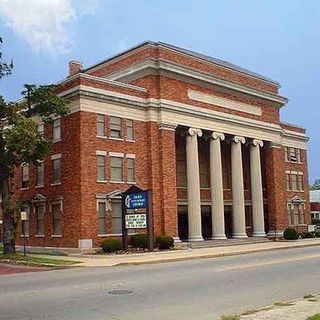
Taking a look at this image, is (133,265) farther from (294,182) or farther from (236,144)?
(294,182)

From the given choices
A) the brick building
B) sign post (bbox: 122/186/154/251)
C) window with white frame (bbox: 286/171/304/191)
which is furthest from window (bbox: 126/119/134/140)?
window with white frame (bbox: 286/171/304/191)

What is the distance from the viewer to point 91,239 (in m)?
37.2

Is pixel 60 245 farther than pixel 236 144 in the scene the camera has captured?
No

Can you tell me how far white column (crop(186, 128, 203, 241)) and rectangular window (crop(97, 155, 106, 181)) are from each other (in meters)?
8.66

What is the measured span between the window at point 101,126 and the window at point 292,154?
28.0m

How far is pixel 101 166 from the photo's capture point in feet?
128

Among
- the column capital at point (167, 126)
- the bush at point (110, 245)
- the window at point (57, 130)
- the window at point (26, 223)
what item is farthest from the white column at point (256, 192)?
the window at point (26, 223)

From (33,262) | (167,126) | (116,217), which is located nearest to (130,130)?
(167,126)

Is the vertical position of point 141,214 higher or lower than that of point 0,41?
lower

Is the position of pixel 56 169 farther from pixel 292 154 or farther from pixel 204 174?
pixel 292 154

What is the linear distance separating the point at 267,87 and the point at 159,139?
17126mm

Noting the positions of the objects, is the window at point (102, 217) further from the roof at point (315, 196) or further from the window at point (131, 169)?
the roof at point (315, 196)

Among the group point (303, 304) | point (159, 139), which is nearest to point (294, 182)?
point (159, 139)

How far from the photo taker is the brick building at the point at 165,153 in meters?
38.2
